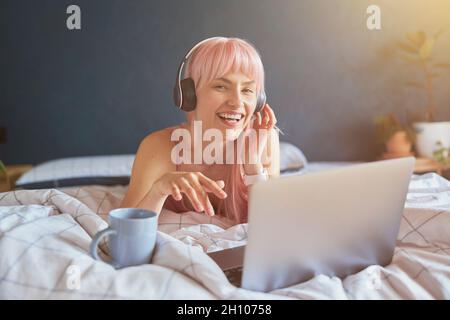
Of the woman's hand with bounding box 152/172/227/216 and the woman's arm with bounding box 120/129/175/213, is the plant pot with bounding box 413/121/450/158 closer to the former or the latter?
the woman's arm with bounding box 120/129/175/213

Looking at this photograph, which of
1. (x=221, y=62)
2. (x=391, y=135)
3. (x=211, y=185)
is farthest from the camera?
(x=391, y=135)

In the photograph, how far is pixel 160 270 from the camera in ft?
2.31

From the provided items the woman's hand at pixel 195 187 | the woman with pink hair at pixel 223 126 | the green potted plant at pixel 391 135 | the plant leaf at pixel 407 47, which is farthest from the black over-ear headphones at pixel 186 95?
the plant leaf at pixel 407 47

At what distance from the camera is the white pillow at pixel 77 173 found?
1882 mm

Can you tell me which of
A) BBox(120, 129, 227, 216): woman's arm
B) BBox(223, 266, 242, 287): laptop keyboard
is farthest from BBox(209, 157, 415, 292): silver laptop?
BBox(120, 129, 227, 216): woman's arm

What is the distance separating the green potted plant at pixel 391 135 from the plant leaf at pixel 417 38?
33cm

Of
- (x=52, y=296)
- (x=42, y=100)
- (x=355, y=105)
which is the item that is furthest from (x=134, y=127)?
(x=52, y=296)

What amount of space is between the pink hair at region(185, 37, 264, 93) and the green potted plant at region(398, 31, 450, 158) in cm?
143

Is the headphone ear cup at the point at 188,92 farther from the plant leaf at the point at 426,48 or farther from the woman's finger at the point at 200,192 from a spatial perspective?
the plant leaf at the point at 426,48

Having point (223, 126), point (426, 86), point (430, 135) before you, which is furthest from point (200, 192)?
point (426, 86)

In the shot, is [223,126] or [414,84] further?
[414,84]

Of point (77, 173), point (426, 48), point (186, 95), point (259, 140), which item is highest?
point (426, 48)

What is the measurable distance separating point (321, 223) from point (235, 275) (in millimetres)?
166

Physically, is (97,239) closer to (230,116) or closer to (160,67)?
(230,116)
